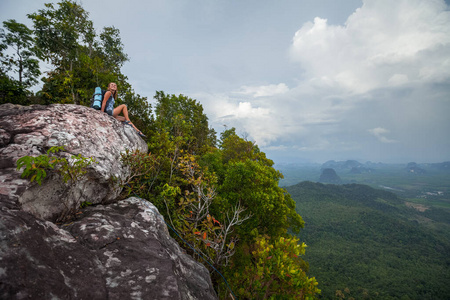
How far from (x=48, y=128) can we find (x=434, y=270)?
146257 mm

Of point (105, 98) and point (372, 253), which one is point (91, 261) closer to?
point (105, 98)

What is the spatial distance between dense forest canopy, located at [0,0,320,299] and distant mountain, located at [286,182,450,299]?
65166mm

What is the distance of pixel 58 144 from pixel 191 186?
6.45m

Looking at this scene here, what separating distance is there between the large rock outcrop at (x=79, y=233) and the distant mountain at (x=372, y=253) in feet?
243

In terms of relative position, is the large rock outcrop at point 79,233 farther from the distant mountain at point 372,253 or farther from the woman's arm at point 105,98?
the distant mountain at point 372,253

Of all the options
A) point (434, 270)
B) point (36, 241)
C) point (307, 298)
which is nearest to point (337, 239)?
point (434, 270)

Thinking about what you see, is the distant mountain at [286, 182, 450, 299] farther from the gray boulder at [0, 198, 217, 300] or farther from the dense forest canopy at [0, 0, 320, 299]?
the gray boulder at [0, 198, 217, 300]

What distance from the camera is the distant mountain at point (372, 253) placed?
67312mm

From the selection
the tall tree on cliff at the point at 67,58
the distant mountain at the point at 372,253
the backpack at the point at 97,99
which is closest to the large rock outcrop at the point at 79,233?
the backpack at the point at 97,99

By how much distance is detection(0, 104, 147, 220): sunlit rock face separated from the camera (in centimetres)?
364

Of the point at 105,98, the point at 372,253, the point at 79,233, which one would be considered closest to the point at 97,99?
the point at 105,98

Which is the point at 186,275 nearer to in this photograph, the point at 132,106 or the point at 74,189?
the point at 74,189

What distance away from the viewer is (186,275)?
4328mm

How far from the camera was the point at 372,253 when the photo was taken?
9556cm
